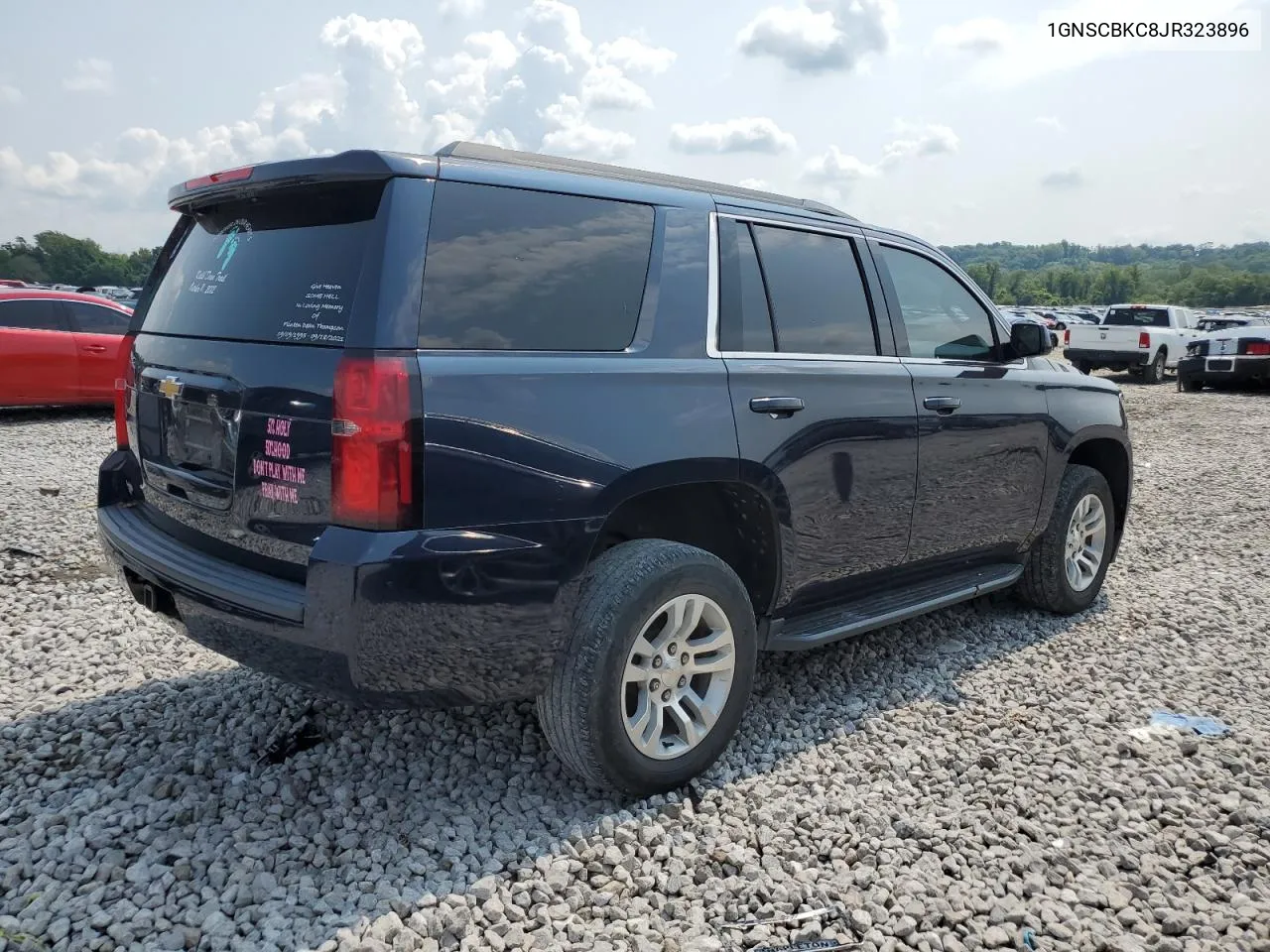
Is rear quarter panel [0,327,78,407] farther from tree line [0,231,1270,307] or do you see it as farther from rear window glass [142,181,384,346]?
tree line [0,231,1270,307]

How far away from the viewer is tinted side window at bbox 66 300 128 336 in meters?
11.4

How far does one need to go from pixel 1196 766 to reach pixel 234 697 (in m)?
3.52

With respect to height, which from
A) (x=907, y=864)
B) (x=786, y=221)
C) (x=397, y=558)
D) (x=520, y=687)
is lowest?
(x=907, y=864)

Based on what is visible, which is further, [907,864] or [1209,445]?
[1209,445]

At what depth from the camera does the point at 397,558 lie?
97.2 inches

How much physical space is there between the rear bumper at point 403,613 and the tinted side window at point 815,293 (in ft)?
4.21

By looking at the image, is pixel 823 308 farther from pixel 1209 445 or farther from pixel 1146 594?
pixel 1209 445

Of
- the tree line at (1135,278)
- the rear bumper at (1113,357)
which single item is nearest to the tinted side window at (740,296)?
the rear bumper at (1113,357)

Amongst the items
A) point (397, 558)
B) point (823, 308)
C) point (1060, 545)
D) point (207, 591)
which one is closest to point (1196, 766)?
point (1060, 545)

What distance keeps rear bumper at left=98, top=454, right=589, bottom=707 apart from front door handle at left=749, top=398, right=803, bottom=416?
0.82m

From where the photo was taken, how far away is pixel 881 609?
3.84 meters

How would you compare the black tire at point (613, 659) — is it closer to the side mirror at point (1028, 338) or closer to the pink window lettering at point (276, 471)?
the pink window lettering at point (276, 471)

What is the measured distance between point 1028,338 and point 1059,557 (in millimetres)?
1147

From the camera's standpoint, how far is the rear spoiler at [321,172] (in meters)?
2.62
